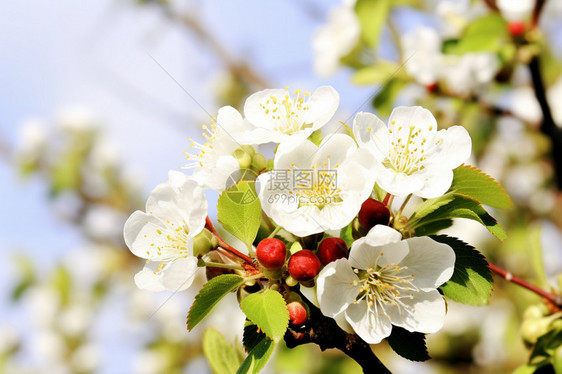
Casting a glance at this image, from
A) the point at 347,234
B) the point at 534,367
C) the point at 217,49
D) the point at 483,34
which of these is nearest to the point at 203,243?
the point at 347,234

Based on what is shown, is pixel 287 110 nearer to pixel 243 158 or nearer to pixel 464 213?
pixel 243 158

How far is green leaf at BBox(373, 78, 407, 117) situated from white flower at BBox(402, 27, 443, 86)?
8 cm

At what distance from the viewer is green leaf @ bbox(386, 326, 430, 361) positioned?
88 cm

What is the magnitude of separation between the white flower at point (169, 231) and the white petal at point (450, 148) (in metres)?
0.45

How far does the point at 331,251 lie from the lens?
33.1 inches

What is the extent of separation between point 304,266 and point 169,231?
1.01 feet

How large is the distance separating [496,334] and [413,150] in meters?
2.32

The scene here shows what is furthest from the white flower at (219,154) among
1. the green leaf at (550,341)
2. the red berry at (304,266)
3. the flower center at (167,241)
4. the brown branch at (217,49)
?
the brown branch at (217,49)

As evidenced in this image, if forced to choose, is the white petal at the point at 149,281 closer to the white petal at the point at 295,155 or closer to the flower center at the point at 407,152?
the white petal at the point at 295,155

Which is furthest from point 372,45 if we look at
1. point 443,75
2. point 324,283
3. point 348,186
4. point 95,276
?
point 95,276

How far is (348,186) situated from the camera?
87 cm

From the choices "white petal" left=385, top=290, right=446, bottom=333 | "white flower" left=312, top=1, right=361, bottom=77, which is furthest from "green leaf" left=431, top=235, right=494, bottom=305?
"white flower" left=312, top=1, right=361, bottom=77

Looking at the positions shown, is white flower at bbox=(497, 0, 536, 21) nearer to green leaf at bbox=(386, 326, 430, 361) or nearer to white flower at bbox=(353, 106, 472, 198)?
white flower at bbox=(353, 106, 472, 198)

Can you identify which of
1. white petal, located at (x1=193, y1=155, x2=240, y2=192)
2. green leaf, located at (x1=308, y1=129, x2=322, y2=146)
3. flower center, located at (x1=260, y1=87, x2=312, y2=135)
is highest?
white petal, located at (x1=193, y1=155, x2=240, y2=192)
